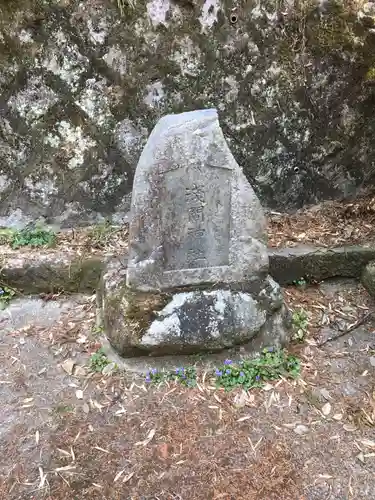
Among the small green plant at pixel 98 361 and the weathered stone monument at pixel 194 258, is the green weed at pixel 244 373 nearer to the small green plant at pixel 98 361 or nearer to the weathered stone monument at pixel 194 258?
the weathered stone monument at pixel 194 258

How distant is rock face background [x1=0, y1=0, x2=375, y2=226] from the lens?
4223 millimetres

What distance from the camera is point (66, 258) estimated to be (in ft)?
13.4

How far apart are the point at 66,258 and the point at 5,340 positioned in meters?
0.83

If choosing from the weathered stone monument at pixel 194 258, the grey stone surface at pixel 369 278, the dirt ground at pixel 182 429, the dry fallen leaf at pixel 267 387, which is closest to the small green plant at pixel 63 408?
the dirt ground at pixel 182 429

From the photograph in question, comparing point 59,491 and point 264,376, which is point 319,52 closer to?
point 264,376

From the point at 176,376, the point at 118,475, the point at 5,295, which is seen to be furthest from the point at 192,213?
the point at 5,295

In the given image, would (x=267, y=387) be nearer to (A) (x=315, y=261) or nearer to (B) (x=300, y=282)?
(B) (x=300, y=282)

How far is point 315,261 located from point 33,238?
2525 millimetres

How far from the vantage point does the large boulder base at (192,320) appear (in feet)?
10.6

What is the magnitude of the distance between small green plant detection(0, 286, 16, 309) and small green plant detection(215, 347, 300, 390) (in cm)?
191

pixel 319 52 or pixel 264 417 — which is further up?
pixel 319 52

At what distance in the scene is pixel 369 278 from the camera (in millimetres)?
4004

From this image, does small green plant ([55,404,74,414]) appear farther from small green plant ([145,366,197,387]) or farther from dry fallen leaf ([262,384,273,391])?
dry fallen leaf ([262,384,273,391])

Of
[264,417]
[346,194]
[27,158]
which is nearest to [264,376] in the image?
[264,417]
